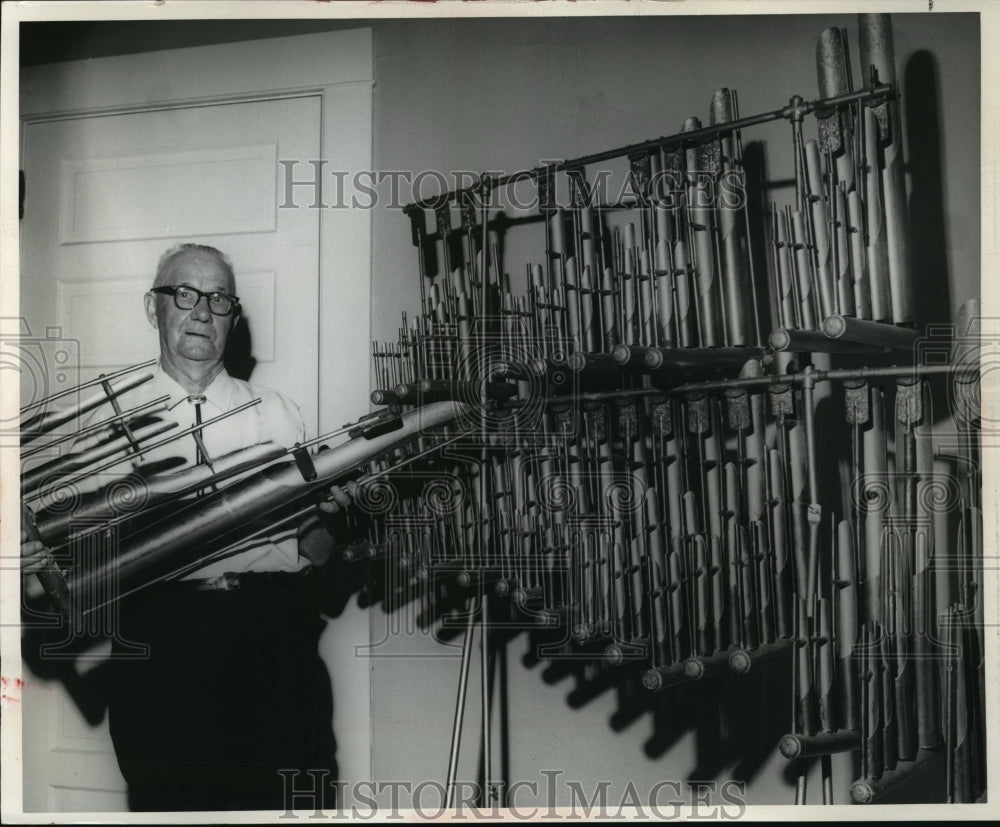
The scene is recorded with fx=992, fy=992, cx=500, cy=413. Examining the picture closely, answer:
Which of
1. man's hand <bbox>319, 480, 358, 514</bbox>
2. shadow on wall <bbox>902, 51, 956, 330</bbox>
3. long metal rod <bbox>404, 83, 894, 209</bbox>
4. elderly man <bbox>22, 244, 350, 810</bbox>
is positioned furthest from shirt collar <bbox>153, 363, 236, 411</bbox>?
shadow on wall <bbox>902, 51, 956, 330</bbox>

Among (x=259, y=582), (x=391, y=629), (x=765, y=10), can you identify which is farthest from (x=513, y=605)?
(x=765, y=10)

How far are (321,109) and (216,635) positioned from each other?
3.09 feet

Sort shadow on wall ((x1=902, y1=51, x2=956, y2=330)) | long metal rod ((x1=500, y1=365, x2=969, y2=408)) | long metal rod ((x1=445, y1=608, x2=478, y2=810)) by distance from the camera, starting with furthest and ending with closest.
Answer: long metal rod ((x1=445, y1=608, x2=478, y2=810)), shadow on wall ((x1=902, y1=51, x2=956, y2=330)), long metal rod ((x1=500, y1=365, x2=969, y2=408))

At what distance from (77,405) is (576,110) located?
Result: 39.8 inches

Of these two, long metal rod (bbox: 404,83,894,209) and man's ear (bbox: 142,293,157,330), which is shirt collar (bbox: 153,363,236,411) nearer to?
man's ear (bbox: 142,293,157,330)

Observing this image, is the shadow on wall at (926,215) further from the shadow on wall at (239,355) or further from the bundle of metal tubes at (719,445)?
the shadow on wall at (239,355)

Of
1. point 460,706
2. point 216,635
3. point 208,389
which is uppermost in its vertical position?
point 208,389

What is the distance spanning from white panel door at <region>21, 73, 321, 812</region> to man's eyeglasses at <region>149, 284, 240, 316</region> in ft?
0.09

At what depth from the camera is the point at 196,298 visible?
1.75 m

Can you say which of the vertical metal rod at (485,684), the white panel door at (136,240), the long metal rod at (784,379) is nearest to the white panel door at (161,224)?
the white panel door at (136,240)

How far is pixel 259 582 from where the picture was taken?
68.3 inches

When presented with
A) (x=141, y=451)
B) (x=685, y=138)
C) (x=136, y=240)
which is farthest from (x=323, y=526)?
(x=685, y=138)

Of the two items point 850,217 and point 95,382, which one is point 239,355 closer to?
point 95,382

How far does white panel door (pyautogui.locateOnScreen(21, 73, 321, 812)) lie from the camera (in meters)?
1.75
